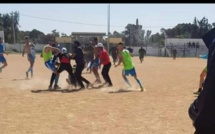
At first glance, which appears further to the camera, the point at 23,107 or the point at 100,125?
the point at 23,107

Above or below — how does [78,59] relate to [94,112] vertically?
above

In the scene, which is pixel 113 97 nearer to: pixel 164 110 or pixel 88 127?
pixel 164 110

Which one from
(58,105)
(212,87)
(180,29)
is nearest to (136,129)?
(58,105)

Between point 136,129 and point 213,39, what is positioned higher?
point 213,39

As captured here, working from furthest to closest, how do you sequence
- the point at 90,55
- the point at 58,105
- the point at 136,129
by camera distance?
the point at 90,55 → the point at 58,105 → the point at 136,129

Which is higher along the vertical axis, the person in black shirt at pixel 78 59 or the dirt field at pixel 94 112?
the person in black shirt at pixel 78 59

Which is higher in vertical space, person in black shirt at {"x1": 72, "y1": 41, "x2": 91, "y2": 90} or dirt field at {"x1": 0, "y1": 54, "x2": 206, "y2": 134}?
person in black shirt at {"x1": 72, "y1": 41, "x2": 91, "y2": 90}

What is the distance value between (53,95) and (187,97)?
12.1 feet

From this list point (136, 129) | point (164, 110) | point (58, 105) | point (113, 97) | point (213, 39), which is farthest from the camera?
point (113, 97)

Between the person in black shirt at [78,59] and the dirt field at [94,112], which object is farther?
the person in black shirt at [78,59]

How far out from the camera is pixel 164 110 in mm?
7559

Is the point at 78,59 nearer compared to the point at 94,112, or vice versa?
the point at 94,112

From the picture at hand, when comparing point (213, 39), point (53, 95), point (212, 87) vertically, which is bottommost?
point (53, 95)

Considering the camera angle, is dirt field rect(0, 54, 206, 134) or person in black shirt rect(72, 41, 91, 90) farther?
person in black shirt rect(72, 41, 91, 90)
